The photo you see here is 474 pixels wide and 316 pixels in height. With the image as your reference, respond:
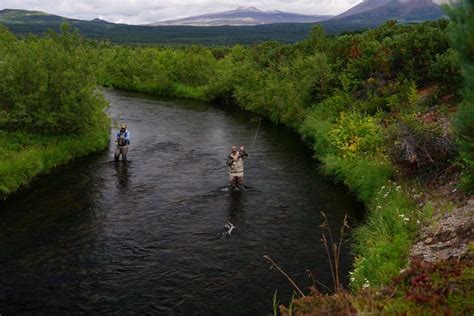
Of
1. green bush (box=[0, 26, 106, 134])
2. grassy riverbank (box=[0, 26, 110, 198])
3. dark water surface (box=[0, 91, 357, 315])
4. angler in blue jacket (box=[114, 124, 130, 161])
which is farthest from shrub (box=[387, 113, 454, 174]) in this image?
green bush (box=[0, 26, 106, 134])

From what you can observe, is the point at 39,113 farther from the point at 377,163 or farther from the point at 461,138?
the point at 461,138

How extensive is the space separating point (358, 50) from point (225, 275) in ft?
109

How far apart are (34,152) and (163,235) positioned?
13050mm

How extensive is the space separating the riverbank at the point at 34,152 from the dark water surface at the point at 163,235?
845 millimetres

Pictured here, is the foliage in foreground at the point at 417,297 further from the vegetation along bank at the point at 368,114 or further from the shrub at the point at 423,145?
the shrub at the point at 423,145

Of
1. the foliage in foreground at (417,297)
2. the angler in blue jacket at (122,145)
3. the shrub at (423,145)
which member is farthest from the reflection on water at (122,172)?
the foliage in foreground at (417,297)

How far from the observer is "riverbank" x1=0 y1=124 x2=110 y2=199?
24.5m

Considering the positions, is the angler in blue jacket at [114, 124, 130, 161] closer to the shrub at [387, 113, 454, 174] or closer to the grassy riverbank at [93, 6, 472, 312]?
the grassy riverbank at [93, 6, 472, 312]

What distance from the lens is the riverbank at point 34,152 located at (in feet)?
80.5

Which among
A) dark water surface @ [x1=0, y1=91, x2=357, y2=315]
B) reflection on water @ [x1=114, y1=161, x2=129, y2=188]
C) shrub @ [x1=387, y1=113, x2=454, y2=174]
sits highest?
shrub @ [x1=387, y1=113, x2=454, y2=174]

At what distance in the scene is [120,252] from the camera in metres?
17.4

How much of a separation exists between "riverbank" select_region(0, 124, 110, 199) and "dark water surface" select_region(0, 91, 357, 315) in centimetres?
85

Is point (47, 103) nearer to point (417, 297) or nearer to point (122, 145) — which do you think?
point (122, 145)

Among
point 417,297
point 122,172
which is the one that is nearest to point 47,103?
point 122,172
